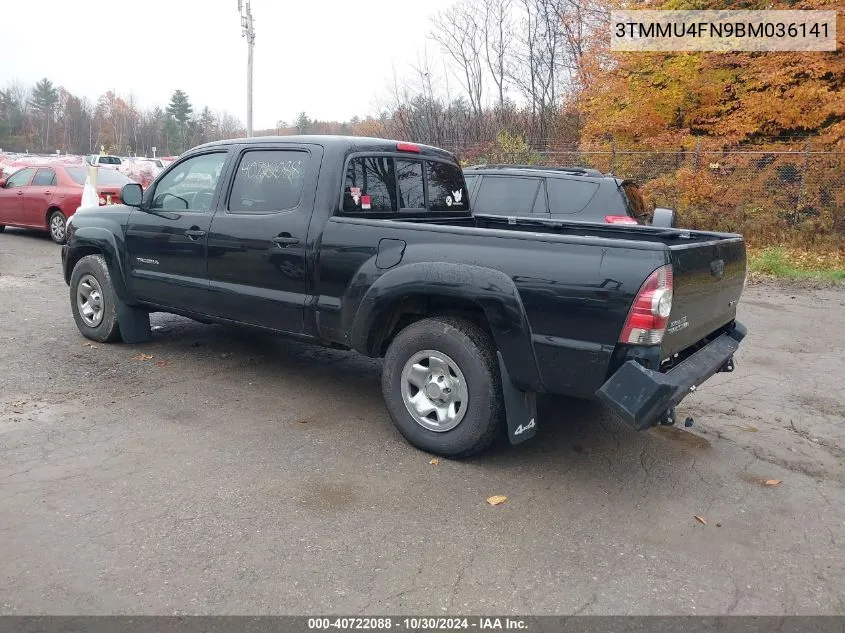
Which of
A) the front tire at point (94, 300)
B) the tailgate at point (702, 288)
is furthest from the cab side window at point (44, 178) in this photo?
the tailgate at point (702, 288)

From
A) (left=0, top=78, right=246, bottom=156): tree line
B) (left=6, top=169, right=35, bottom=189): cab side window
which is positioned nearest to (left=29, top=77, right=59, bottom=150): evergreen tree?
(left=0, top=78, right=246, bottom=156): tree line

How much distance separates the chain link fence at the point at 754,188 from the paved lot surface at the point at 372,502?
9957mm

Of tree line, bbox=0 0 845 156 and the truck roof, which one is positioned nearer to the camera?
the truck roof

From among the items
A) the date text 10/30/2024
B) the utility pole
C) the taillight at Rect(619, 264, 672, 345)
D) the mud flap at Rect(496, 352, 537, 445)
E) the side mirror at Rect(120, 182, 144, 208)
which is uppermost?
the utility pole

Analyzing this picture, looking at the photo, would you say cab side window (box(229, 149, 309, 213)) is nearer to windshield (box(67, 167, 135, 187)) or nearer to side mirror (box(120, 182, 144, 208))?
side mirror (box(120, 182, 144, 208))

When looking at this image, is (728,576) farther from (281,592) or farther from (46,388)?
(46,388)

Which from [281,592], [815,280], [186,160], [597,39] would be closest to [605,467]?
[281,592]

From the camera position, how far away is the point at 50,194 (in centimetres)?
1461

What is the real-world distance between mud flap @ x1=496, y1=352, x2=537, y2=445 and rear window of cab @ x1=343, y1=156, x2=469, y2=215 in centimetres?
168

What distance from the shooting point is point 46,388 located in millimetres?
5613

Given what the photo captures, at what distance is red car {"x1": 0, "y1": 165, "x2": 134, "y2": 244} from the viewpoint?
1436 cm

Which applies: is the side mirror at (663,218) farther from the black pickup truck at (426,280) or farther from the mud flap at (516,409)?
the mud flap at (516,409)

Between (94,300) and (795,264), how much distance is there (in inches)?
464

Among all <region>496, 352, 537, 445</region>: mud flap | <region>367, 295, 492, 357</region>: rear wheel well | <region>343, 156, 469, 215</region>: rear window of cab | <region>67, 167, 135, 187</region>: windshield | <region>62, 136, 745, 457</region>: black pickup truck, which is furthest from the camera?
<region>67, 167, 135, 187</region>: windshield
